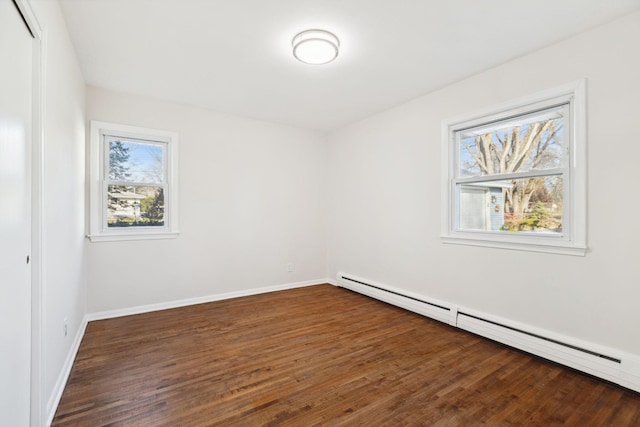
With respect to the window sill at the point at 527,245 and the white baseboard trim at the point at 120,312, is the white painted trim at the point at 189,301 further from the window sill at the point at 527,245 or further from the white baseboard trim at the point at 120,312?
the window sill at the point at 527,245

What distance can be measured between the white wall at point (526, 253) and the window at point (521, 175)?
0.09m

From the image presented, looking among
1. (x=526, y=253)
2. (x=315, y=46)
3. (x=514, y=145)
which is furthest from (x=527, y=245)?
(x=315, y=46)

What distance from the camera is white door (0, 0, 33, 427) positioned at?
1.25 meters

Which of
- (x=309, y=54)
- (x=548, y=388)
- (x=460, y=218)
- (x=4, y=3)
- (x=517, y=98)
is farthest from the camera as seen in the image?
(x=460, y=218)

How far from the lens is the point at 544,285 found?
2584mm

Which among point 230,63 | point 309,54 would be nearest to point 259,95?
point 230,63

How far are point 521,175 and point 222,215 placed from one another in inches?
144

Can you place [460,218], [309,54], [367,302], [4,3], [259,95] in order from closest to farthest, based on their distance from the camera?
[4,3]
[309,54]
[460,218]
[259,95]
[367,302]

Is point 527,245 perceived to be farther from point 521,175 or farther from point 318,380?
point 318,380

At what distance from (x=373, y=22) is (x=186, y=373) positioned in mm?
3090

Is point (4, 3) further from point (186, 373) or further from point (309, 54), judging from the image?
point (186, 373)

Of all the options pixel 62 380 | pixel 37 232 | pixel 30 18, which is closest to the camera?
pixel 30 18

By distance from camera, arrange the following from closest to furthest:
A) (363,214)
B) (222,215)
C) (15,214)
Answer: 1. (15,214)
2. (222,215)
3. (363,214)

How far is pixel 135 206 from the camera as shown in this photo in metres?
3.74
